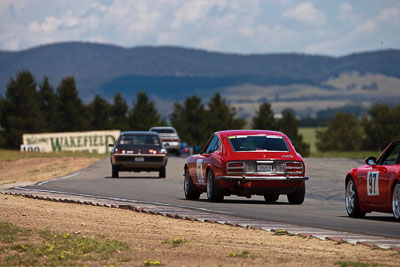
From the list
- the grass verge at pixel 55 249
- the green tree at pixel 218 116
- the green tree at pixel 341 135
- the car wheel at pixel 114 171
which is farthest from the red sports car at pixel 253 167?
the green tree at pixel 341 135

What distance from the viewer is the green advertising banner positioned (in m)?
74.2

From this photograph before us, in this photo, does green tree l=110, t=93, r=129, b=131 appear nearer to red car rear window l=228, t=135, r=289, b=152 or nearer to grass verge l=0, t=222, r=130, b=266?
red car rear window l=228, t=135, r=289, b=152

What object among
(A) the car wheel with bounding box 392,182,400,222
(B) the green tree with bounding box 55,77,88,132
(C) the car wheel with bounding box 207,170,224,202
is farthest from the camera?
(B) the green tree with bounding box 55,77,88,132

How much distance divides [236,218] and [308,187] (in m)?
12.0

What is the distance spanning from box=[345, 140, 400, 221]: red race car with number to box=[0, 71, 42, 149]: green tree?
102m

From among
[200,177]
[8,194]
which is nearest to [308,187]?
[200,177]

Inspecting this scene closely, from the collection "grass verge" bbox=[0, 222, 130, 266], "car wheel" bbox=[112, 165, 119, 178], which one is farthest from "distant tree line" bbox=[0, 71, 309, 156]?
A: "grass verge" bbox=[0, 222, 130, 266]

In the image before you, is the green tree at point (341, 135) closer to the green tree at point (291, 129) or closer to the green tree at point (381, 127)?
the green tree at point (381, 127)

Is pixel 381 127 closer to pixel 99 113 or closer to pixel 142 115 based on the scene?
pixel 142 115

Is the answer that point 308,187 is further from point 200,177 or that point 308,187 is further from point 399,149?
point 399,149

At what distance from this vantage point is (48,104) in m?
126

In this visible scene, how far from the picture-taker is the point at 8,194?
21.0 metres

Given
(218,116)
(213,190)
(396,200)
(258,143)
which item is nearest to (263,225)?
(396,200)

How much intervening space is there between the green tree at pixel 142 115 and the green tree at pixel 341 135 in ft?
187
